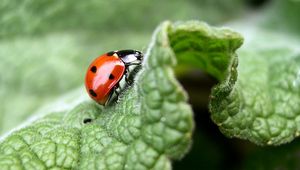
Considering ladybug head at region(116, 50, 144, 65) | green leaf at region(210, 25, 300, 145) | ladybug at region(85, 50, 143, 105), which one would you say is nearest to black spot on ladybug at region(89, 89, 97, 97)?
ladybug at region(85, 50, 143, 105)

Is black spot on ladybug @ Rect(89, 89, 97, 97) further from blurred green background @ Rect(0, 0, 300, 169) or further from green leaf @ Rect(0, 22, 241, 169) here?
blurred green background @ Rect(0, 0, 300, 169)

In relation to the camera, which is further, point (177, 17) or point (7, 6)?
point (177, 17)

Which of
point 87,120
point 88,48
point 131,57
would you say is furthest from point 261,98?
point 88,48

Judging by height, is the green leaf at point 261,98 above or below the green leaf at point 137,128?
below

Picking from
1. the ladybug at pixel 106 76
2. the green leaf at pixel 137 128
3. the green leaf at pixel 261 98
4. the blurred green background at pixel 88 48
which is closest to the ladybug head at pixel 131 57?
the ladybug at pixel 106 76

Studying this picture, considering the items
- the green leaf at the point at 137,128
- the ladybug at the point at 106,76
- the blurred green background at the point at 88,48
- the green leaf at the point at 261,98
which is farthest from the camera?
the blurred green background at the point at 88,48

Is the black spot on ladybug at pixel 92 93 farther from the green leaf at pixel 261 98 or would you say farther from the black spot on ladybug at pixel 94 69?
the green leaf at pixel 261 98

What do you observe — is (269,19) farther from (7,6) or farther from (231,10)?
(7,6)

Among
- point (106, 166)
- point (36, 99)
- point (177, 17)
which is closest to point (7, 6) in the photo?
point (36, 99)

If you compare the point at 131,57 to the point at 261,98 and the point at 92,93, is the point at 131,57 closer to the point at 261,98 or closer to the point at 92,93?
the point at 92,93
